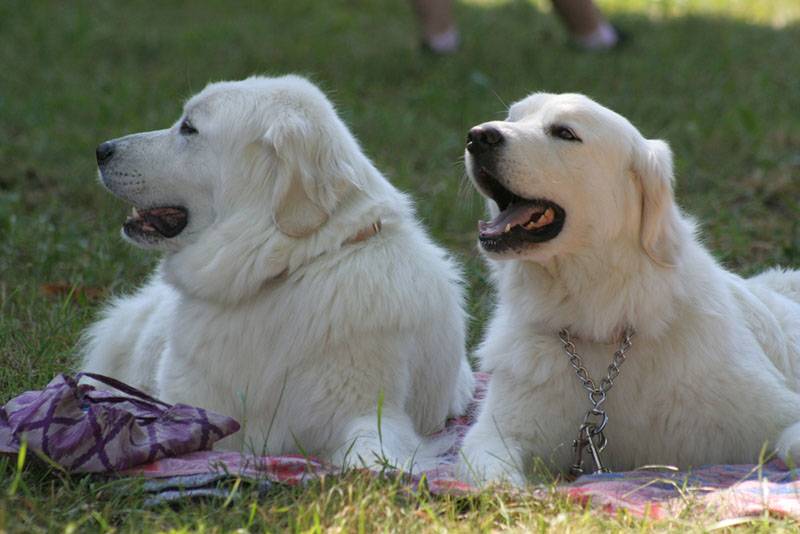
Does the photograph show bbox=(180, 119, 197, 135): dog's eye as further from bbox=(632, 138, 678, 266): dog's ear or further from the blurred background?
bbox=(632, 138, 678, 266): dog's ear

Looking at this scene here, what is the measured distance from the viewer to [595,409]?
3.39m

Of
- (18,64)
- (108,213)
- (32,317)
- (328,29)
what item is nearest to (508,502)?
(32,317)

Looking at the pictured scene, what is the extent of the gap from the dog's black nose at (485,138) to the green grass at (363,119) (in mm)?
881

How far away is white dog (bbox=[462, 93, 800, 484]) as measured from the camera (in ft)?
10.8

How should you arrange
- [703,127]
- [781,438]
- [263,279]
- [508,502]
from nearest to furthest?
1. [508,502]
2. [781,438]
3. [263,279]
4. [703,127]

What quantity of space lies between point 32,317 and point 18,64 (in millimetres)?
6032

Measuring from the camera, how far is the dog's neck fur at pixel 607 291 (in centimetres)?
334

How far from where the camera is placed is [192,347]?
370cm

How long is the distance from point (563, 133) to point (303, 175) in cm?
83

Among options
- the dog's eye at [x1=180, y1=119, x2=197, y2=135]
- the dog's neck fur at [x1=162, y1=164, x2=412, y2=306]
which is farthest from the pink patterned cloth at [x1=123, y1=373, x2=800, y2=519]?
the dog's eye at [x1=180, y1=119, x2=197, y2=135]

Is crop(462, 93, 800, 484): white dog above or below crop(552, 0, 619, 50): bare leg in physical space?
above

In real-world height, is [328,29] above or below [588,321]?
below

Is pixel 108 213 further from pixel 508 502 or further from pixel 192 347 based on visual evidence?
pixel 508 502

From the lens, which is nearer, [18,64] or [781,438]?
[781,438]
